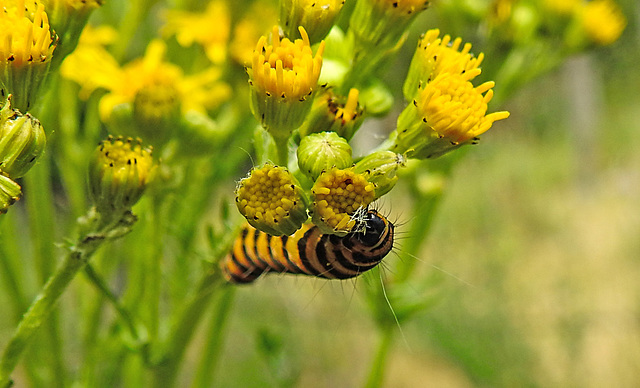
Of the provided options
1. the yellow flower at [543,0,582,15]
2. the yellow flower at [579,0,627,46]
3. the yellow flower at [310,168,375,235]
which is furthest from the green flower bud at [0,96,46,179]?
the yellow flower at [579,0,627,46]

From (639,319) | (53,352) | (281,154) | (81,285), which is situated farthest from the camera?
(639,319)

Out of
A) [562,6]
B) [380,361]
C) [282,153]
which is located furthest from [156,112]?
[562,6]

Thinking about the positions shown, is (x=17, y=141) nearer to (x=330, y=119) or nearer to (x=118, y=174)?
(x=118, y=174)

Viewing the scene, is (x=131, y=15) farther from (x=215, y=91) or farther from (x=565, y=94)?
(x=565, y=94)

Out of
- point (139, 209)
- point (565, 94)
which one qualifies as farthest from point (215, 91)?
point (565, 94)

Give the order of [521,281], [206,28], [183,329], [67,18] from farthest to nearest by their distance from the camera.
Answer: [521,281]
[206,28]
[183,329]
[67,18]

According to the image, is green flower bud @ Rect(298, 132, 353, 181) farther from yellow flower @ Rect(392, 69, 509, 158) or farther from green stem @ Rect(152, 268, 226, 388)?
green stem @ Rect(152, 268, 226, 388)
